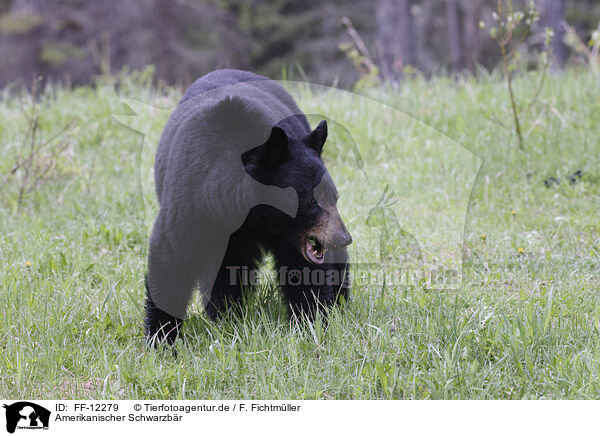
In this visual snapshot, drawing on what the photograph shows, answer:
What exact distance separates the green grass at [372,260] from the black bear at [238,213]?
0.68ft

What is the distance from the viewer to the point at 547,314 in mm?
2848

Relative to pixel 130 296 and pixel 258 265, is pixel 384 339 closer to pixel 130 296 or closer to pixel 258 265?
pixel 258 265

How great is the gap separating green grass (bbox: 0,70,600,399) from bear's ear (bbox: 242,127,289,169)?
80 cm

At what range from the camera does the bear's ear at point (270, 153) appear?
270cm

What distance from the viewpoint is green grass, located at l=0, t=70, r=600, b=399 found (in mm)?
2666

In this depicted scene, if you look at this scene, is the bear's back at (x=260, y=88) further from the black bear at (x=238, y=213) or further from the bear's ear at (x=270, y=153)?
the bear's ear at (x=270, y=153)

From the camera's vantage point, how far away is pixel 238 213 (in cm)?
288

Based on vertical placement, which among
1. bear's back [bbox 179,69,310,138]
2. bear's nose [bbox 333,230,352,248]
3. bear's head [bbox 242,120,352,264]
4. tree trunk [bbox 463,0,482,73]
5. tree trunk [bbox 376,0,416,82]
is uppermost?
tree trunk [bbox 463,0,482,73]
